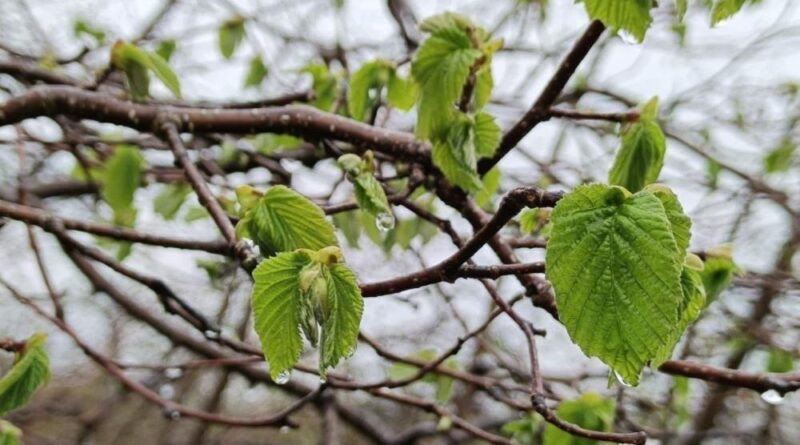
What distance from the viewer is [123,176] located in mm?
1846

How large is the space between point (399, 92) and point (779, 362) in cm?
139

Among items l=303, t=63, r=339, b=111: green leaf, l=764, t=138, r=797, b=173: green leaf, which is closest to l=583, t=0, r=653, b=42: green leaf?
l=303, t=63, r=339, b=111: green leaf

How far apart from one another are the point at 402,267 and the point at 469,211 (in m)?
2.97

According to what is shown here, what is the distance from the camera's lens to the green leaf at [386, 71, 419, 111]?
1.46 meters

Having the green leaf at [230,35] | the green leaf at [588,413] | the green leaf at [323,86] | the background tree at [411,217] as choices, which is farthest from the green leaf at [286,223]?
the green leaf at [230,35]

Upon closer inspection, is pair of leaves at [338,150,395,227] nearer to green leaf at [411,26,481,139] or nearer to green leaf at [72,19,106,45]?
green leaf at [411,26,481,139]

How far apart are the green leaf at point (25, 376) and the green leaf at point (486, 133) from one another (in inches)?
27.2

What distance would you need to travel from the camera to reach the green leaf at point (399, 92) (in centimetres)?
146

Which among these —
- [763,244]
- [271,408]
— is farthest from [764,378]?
[271,408]

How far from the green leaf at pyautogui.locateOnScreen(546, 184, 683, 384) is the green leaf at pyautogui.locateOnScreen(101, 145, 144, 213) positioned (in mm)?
1449

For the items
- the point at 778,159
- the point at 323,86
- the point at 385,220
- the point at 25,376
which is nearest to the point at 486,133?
the point at 385,220

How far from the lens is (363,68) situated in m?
1.41

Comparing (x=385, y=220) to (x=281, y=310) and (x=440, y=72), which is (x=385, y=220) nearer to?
(x=440, y=72)

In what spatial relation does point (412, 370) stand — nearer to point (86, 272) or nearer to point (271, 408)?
point (86, 272)
